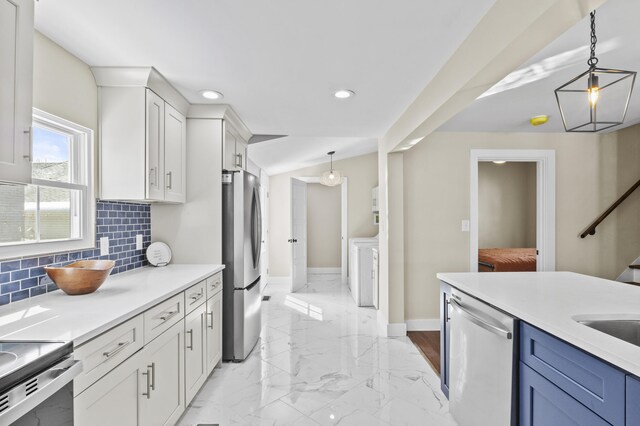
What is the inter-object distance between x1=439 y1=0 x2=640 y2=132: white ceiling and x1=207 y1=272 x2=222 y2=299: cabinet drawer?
104 inches

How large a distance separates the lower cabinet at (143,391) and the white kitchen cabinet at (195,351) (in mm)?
84

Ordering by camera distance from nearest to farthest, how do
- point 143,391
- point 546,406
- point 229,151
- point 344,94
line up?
point 546,406
point 143,391
point 344,94
point 229,151

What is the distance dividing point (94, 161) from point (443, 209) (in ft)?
10.8

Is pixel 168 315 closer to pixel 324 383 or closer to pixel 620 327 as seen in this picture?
pixel 324 383

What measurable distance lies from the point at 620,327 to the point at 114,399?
2095 mm

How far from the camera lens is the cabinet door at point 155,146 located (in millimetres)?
2183

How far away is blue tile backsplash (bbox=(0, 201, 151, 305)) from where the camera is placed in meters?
1.54

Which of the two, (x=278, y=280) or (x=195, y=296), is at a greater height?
(x=195, y=296)

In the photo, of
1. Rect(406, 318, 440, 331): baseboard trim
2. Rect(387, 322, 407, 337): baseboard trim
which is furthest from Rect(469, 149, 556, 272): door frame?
Rect(387, 322, 407, 337): baseboard trim

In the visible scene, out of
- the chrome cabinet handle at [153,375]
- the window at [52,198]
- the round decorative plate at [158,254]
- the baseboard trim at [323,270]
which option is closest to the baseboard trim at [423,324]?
the round decorative plate at [158,254]

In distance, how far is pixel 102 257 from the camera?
85.7 inches

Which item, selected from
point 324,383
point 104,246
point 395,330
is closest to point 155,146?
point 104,246

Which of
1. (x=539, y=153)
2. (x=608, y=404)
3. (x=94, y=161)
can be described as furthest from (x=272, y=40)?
(x=539, y=153)

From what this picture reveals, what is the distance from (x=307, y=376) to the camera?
8.55 ft
